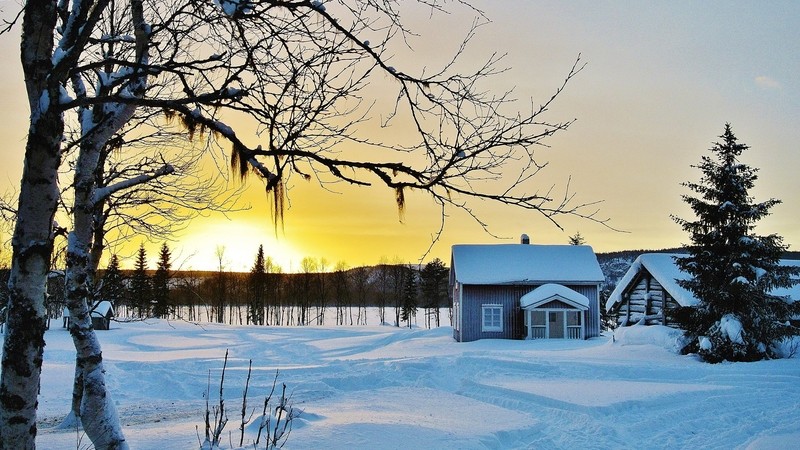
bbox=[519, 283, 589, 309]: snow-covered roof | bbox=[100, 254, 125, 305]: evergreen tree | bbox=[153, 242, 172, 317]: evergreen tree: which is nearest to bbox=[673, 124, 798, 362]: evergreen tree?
bbox=[519, 283, 589, 309]: snow-covered roof

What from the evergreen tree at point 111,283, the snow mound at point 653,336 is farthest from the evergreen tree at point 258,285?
the evergreen tree at point 111,283

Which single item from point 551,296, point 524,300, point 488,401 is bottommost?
point 488,401

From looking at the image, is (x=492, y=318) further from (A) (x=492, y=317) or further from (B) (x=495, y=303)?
(B) (x=495, y=303)

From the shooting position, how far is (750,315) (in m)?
20.1

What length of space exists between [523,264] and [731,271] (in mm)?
14836

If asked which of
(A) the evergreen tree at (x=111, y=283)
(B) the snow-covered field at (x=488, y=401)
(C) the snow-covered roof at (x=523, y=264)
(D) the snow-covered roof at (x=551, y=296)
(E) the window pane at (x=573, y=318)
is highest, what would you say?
→ (C) the snow-covered roof at (x=523, y=264)

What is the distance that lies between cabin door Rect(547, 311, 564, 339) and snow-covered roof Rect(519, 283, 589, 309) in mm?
1280

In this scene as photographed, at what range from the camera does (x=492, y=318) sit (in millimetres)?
32562

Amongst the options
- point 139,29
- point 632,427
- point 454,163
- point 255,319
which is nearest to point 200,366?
point 632,427

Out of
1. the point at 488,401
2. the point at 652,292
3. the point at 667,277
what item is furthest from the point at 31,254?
the point at 652,292

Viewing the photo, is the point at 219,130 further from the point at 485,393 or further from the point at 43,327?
the point at 485,393

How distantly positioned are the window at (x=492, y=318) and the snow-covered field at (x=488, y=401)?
8520mm

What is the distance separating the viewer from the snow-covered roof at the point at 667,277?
23.8 meters

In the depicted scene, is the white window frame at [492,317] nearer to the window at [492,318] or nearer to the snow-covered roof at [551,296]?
the window at [492,318]
